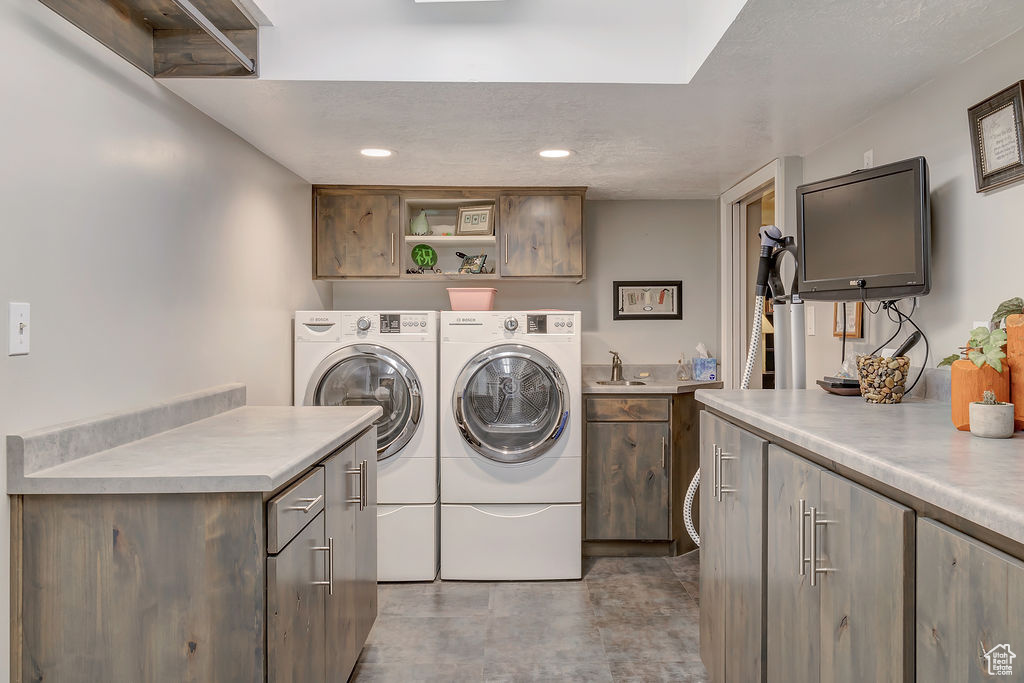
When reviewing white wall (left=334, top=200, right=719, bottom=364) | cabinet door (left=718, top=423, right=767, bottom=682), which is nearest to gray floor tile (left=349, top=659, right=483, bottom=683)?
cabinet door (left=718, top=423, right=767, bottom=682)

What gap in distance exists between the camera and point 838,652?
4.21 feet

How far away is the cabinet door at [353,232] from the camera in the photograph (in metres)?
3.75

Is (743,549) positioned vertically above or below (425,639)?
above

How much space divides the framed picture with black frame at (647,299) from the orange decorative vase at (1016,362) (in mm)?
2758

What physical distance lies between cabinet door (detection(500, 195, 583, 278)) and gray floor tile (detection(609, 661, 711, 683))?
2.14m

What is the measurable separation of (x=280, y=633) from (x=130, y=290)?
1.11 meters

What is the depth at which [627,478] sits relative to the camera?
3.61 meters

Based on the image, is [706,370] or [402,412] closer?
[402,412]

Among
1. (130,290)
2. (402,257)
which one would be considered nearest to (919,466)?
(130,290)

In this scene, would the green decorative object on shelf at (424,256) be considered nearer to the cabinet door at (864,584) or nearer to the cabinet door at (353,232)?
the cabinet door at (353,232)

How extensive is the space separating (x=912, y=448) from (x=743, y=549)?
0.74 m

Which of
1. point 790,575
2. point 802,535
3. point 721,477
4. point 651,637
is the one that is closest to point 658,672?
point 651,637

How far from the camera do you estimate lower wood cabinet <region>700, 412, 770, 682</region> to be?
1740 mm

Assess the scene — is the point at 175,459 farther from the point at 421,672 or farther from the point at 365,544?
the point at 421,672
